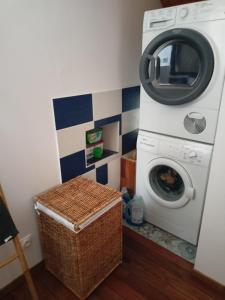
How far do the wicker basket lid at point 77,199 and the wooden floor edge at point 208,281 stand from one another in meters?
0.74

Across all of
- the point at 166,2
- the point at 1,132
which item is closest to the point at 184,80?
the point at 166,2

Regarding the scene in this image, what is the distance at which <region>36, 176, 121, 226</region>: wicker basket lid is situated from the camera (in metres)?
1.21

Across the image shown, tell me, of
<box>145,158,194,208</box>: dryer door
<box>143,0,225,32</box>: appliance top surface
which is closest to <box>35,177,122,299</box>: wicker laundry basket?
<box>145,158,194,208</box>: dryer door

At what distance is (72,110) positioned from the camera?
1477 millimetres

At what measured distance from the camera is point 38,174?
139 centimetres

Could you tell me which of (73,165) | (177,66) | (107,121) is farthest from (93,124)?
(177,66)

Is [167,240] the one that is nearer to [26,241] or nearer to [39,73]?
[26,241]

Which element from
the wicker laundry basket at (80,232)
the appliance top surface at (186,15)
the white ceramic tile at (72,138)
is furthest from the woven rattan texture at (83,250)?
the appliance top surface at (186,15)

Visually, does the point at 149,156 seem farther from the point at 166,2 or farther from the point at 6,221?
the point at 166,2

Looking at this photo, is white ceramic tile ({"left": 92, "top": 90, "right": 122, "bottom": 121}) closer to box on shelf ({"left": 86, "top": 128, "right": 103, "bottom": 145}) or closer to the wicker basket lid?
box on shelf ({"left": 86, "top": 128, "right": 103, "bottom": 145})

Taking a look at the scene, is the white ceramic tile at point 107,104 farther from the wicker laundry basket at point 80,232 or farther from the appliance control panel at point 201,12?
the appliance control panel at point 201,12

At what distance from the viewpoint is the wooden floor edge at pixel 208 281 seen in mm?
1359

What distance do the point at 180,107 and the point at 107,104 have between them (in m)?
0.56

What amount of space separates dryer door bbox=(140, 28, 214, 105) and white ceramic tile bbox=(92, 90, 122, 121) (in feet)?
0.97
